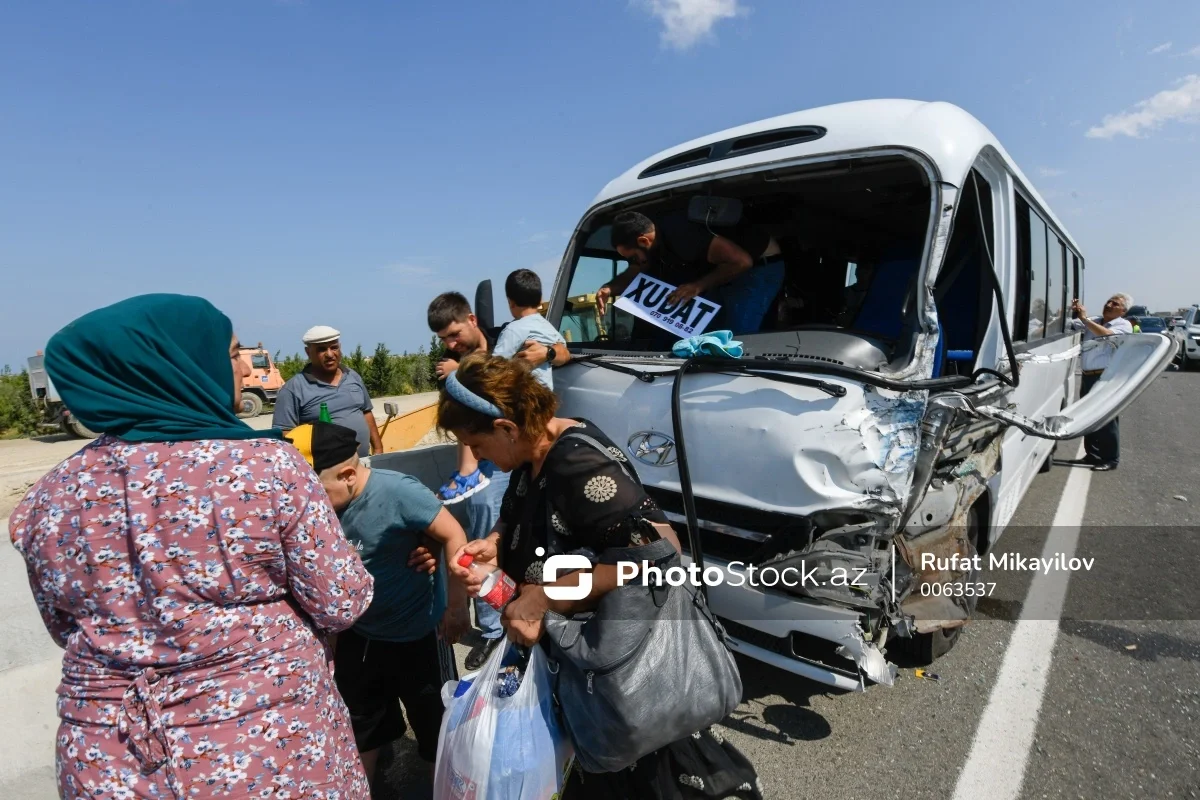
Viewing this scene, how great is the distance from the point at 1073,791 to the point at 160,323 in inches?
133

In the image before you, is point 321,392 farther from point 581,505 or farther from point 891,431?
point 891,431

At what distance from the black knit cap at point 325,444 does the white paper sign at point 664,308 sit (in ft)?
6.24

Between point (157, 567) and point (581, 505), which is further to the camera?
point (581, 505)

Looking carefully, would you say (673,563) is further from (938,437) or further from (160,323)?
(938,437)

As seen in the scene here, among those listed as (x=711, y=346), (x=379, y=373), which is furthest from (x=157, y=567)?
(x=379, y=373)

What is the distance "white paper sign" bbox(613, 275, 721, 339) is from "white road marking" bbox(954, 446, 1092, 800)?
227cm

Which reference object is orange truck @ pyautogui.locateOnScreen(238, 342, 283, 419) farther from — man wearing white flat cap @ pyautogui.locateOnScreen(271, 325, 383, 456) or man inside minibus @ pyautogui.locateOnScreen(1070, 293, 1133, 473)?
man inside minibus @ pyautogui.locateOnScreen(1070, 293, 1133, 473)

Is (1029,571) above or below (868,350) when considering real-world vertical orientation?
below

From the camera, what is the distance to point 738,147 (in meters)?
3.63

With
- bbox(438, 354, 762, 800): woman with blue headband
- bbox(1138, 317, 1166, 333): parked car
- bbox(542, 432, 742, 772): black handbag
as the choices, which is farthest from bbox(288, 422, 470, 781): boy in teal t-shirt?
bbox(1138, 317, 1166, 333): parked car

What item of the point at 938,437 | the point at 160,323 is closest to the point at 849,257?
the point at 938,437

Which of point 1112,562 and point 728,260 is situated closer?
Result: point 728,260

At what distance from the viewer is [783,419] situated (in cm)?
257

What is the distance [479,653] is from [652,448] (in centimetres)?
161
